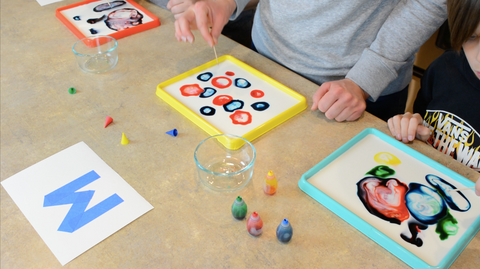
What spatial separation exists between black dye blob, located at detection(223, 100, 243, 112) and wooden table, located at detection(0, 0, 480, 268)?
0.11 metres

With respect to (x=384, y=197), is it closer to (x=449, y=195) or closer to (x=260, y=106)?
(x=449, y=195)

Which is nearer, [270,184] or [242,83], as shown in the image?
[270,184]

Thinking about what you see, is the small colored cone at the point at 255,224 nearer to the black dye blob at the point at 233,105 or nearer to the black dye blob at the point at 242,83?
the black dye blob at the point at 233,105

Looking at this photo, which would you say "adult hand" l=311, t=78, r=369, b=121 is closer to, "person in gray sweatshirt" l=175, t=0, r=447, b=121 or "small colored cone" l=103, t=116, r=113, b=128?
"person in gray sweatshirt" l=175, t=0, r=447, b=121

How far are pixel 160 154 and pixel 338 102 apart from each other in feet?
Result: 1.68

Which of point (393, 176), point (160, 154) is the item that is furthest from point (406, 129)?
point (160, 154)

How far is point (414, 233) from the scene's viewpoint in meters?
0.69

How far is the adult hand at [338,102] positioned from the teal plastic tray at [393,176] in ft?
0.27

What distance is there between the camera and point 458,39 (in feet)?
3.02

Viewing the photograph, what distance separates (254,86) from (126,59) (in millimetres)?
495

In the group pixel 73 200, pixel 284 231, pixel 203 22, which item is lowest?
pixel 73 200

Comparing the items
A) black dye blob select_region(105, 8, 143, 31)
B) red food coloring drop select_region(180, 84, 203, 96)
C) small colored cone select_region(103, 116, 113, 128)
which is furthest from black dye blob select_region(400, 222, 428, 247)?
black dye blob select_region(105, 8, 143, 31)

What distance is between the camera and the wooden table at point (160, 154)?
2.25 ft

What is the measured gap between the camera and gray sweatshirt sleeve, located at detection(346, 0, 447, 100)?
3.49 ft
